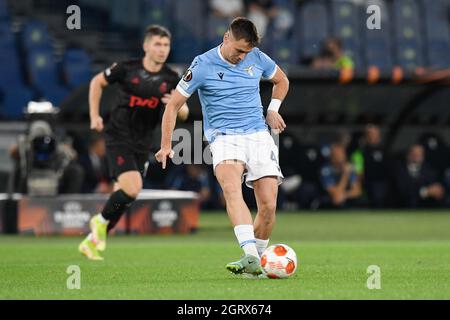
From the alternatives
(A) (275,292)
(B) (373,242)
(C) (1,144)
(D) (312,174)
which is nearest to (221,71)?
(A) (275,292)

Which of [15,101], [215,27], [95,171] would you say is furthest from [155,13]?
[95,171]

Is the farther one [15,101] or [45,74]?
[45,74]

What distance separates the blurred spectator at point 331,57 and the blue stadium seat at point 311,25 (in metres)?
2.00

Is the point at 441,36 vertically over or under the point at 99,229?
over

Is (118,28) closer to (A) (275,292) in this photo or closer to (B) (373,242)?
(B) (373,242)

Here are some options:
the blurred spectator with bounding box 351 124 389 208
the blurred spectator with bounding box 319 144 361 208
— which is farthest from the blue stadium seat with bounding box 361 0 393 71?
the blurred spectator with bounding box 319 144 361 208

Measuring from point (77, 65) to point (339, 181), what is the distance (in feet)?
18.8

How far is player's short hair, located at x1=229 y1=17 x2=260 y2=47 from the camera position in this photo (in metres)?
9.41

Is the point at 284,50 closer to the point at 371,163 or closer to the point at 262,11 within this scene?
the point at 262,11

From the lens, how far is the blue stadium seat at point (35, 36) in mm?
23656

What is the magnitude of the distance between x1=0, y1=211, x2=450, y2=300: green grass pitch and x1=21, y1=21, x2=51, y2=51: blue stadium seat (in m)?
6.25

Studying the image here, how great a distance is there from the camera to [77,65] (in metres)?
23.6

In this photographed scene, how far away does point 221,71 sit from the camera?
32.2ft

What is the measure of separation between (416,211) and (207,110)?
14018mm
